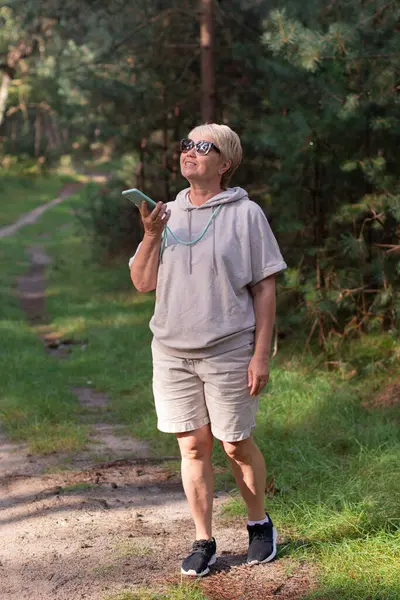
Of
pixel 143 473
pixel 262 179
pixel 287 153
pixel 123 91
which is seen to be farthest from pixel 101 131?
pixel 143 473

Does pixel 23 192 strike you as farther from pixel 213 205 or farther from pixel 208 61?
pixel 213 205

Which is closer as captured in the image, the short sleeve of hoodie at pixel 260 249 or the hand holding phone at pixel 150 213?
the hand holding phone at pixel 150 213

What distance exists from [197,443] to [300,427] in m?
2.51

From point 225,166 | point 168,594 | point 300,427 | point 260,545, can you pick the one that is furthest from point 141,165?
point 168,594

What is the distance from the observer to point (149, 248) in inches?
141

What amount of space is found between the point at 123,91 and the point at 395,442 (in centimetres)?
899

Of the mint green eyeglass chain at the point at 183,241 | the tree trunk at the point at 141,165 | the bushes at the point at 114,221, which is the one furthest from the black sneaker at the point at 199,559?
the bushes at the point at 114,221

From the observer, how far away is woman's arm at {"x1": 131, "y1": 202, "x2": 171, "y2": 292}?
11.4ft

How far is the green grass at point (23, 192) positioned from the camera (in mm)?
33188

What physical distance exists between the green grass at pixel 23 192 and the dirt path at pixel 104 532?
24.8 meters

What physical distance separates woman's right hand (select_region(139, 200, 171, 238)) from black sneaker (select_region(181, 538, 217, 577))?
1.42 m

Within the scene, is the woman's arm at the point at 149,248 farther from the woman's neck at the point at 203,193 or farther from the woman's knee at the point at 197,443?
the woman's knee at the point at 197,443

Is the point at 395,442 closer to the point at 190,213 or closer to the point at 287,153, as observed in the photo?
the point at 190,213

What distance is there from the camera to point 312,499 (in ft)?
15.2
